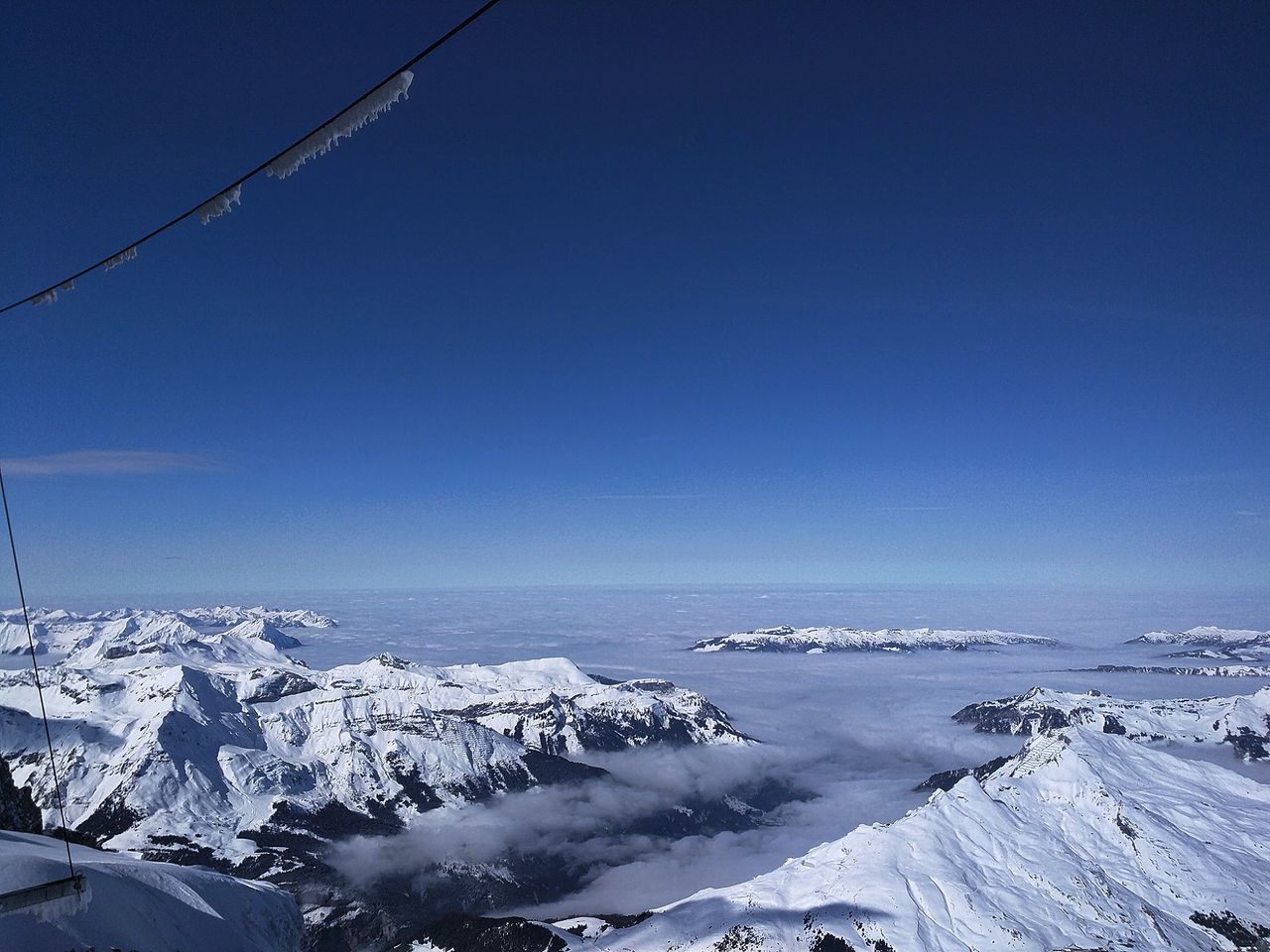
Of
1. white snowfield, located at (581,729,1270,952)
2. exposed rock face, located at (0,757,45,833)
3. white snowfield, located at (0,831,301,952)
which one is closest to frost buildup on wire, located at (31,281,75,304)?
white snowfield, located at (0,831,301,952)

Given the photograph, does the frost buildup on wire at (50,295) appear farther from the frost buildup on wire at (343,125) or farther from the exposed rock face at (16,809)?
the exposed rock face at (16,809)

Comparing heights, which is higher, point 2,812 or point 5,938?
point 5,938

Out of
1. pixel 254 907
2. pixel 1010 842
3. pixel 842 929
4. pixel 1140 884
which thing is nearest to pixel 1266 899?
pixel 1140 884

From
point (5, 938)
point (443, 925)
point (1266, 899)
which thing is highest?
point (5, 938)

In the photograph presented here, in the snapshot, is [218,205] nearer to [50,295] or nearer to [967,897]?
[50,295]

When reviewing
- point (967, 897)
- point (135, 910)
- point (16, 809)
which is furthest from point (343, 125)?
point (967, 897)

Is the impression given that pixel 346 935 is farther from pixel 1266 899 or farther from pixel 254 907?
pixel 1266 899

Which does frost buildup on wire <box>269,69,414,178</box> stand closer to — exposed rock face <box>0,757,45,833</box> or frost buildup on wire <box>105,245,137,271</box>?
frost buildup on wire <box>105,245,137,271</box>
